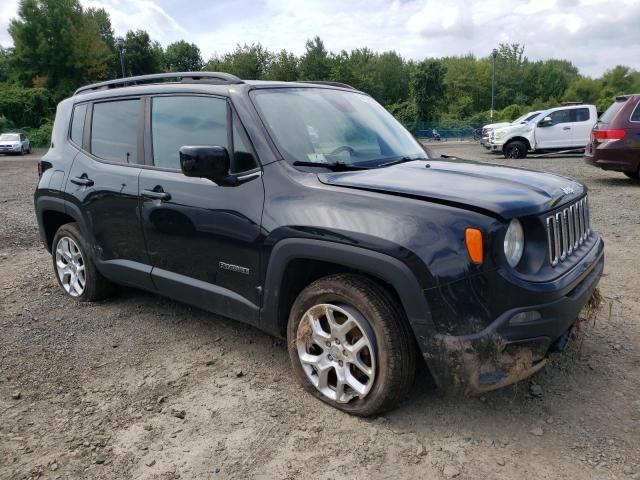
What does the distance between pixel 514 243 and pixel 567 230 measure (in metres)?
0.57

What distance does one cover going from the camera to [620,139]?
9.98 m

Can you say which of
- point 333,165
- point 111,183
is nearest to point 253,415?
point 333,165

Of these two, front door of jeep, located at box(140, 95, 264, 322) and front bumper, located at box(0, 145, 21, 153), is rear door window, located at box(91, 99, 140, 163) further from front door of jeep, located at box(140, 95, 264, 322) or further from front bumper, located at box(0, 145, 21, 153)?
front bumper, located at box(0, 145, 21, 153)

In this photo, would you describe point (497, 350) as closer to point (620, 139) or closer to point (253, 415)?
point (253, 415)

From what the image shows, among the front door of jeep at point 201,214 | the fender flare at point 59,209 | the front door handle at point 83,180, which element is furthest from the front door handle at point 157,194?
the fender flare at point 59,209

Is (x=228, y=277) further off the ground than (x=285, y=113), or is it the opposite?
(x=285, y=113)

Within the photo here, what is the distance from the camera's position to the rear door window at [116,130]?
400 cm

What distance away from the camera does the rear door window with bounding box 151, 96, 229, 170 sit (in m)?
3.42

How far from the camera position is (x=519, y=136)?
692 inches

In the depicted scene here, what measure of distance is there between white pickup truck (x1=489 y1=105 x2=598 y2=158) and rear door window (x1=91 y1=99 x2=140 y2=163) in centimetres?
1570

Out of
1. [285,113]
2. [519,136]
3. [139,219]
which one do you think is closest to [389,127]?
[285,113]

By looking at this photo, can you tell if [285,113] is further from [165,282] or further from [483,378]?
[483,378]

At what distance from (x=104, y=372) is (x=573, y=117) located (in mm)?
17305

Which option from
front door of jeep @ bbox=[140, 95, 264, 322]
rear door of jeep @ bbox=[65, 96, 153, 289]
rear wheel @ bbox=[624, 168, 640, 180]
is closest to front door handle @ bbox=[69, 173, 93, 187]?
rear door of jeep @ bbox=[65, 96, 153, 289]
